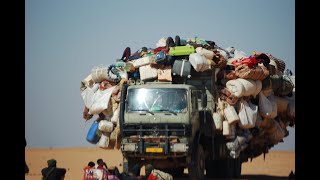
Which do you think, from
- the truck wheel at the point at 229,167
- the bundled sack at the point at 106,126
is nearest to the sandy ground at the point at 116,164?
the truck wheel at the point at 229,167

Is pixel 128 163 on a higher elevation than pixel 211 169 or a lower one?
higher

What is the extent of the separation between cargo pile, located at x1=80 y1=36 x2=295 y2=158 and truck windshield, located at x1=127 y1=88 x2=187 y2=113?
3.55ft

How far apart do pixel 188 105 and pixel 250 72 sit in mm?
2488

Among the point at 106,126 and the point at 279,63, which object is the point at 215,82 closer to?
the point at 106,126

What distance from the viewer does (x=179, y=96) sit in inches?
791

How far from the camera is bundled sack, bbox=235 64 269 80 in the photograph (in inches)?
845

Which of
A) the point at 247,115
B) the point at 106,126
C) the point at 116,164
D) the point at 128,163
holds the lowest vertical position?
the point at 116,164

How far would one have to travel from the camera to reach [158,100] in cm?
2012

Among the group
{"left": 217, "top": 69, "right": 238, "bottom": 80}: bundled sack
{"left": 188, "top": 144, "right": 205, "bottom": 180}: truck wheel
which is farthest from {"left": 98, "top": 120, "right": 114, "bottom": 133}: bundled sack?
{"left": 217, "top": 69, "right": 238, "bottom": 80}: bundled sack

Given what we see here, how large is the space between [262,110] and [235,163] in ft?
7.51

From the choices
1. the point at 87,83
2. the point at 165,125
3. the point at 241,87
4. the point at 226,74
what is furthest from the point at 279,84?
the point at 87,83

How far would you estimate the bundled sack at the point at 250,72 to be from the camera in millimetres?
21453
